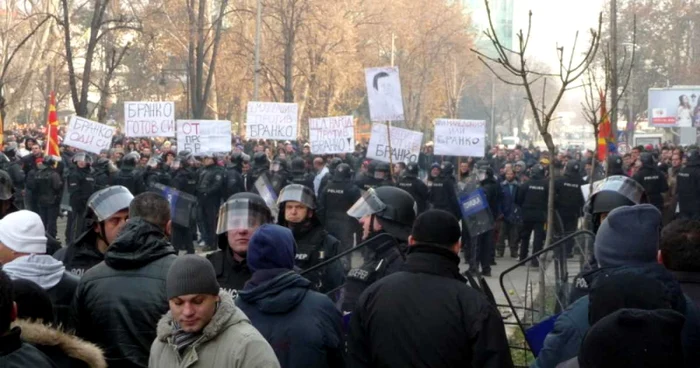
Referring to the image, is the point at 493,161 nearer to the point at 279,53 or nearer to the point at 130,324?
the point at 279,53

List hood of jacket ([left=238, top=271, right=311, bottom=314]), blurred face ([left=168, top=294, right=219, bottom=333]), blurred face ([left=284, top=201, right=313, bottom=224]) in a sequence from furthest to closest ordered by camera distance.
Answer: blurred face ([left=284, top=201, right=313, bottom=224]), hood of jacket ([left=238, top=271, right=311, bottom=314]), blurred face ([left=168, top=294, right=219, bottom=333])

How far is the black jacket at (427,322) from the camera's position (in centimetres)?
457

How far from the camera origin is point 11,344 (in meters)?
3.52

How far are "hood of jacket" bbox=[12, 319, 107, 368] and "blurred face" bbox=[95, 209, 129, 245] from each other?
90.1 inches

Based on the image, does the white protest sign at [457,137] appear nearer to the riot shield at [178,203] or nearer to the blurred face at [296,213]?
the riot shield at [178,203]

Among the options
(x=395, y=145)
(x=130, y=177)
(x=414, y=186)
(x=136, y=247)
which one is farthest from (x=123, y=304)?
(x=395, y=145)

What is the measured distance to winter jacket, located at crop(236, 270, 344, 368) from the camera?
4652mm

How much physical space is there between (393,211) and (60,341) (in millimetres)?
2881

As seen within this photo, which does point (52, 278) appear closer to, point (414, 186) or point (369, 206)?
point (369, 206)

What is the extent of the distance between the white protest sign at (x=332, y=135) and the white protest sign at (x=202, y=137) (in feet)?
5.79

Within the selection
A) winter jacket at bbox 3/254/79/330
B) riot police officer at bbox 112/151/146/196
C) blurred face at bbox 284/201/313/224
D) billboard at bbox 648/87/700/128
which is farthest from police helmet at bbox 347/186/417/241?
billboard at bbox 648/87/700/128

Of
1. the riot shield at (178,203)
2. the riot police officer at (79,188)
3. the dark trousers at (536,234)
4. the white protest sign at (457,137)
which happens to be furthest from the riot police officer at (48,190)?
the dark trousers at (536,234)

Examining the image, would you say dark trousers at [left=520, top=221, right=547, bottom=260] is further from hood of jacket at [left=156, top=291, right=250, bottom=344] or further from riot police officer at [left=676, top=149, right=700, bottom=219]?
hood of jacket at [left=156, top=291, right=250, bottom=344]

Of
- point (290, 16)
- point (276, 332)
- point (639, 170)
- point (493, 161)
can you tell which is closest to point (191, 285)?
point (276, 332)
